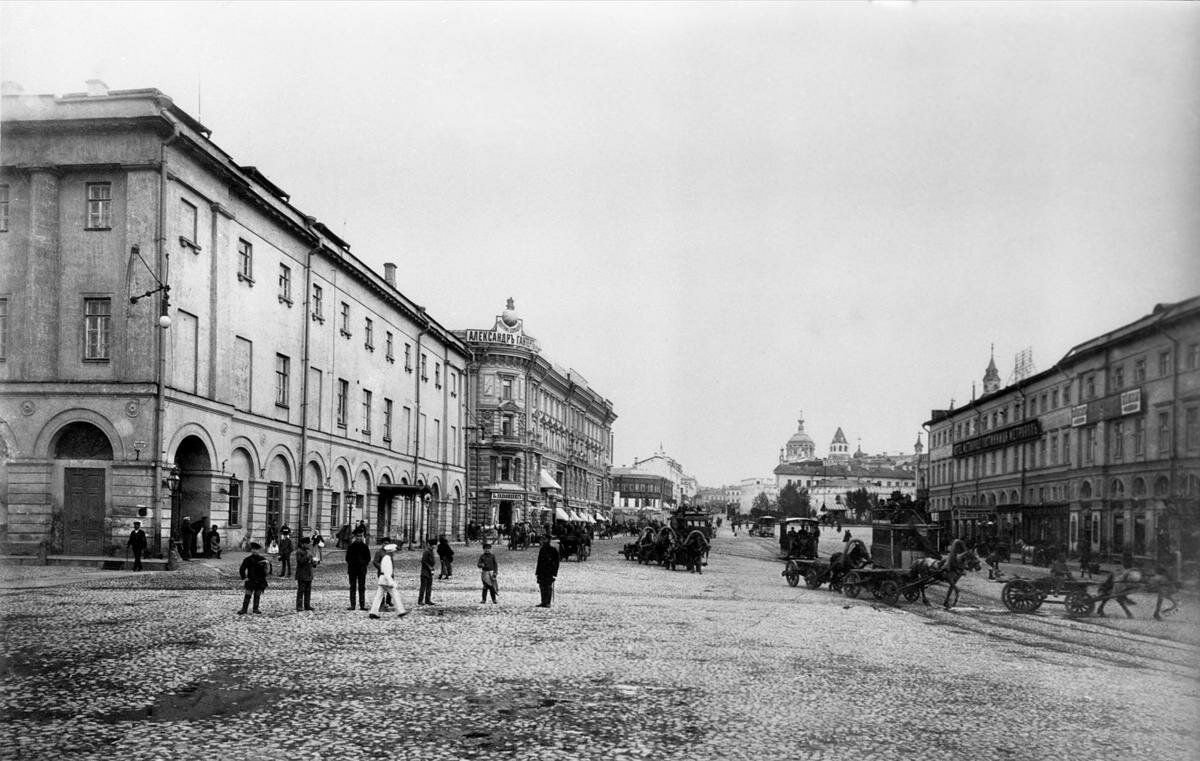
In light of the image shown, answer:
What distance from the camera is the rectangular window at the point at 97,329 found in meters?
26.3

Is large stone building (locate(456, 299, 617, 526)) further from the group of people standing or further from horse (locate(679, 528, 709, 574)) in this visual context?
the group of people standing

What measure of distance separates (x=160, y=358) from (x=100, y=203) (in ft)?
15.7

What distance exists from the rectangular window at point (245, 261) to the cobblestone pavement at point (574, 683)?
1540cm

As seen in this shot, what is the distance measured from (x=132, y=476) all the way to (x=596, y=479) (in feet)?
277

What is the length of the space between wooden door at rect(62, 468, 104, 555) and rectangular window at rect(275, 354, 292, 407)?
9.45 metres

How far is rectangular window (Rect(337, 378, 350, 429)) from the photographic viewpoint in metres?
41.7

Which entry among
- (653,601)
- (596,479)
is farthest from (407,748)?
(596,479)

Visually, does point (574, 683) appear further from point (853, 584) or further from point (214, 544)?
point (214, 544)

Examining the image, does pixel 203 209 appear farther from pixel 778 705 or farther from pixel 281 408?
pixel 778 705

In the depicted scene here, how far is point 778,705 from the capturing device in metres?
9.40

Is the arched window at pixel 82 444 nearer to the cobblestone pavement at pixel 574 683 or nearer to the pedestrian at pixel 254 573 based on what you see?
the cobblestone pavement at pixel 574 683

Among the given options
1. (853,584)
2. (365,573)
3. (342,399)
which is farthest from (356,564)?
(342,399)

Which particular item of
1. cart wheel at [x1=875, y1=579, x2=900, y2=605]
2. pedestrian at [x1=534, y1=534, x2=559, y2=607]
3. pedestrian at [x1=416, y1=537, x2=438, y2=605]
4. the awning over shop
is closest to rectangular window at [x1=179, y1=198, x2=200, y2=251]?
pedestrian at [x1=416, y1=537, x2=438, y2=605]

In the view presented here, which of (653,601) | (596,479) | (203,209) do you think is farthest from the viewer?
(596,479)
